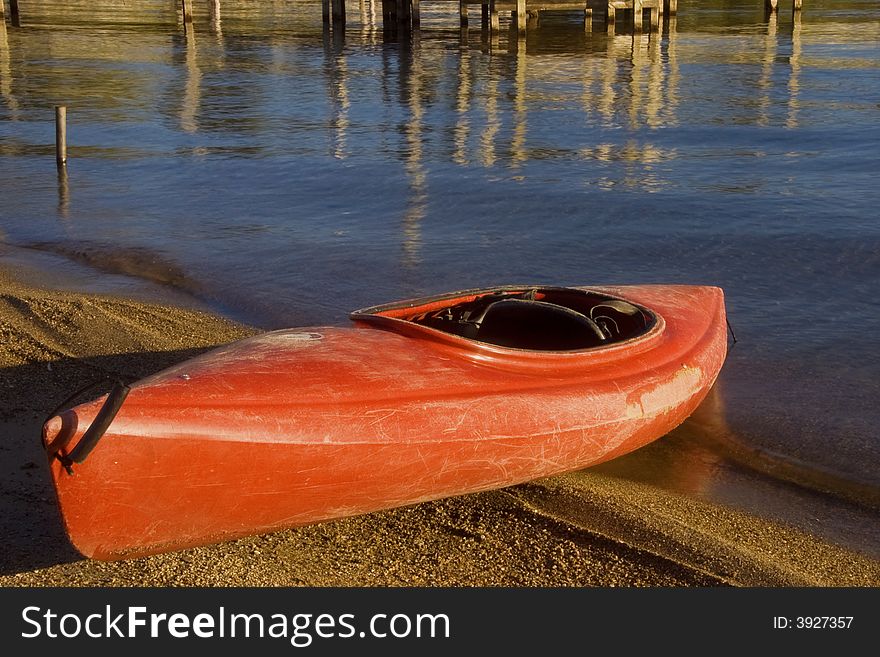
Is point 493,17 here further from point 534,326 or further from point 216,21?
point 534,326

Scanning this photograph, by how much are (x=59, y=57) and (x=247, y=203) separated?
1835cm

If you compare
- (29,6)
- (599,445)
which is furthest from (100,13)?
(599,445)

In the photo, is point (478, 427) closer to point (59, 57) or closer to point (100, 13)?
point (59, 57)

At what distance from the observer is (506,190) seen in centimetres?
1315

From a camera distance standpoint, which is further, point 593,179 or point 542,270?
point 593,179

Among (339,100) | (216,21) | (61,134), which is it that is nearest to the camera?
(61,134)

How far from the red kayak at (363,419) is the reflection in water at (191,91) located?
13295 millimetres

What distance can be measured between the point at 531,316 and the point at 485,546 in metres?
1.56

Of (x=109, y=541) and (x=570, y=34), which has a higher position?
(x=570, y=34)

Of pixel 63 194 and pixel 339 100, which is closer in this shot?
pixel 63 194

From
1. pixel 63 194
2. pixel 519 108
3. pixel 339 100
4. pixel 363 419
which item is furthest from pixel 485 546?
pixel 339 100

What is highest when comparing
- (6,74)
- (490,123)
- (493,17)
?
(493,17)

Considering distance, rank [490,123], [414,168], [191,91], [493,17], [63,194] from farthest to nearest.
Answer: [493,17] → [191,91] → [490,123] → [414,168] → [63,194]

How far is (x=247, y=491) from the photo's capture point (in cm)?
431
